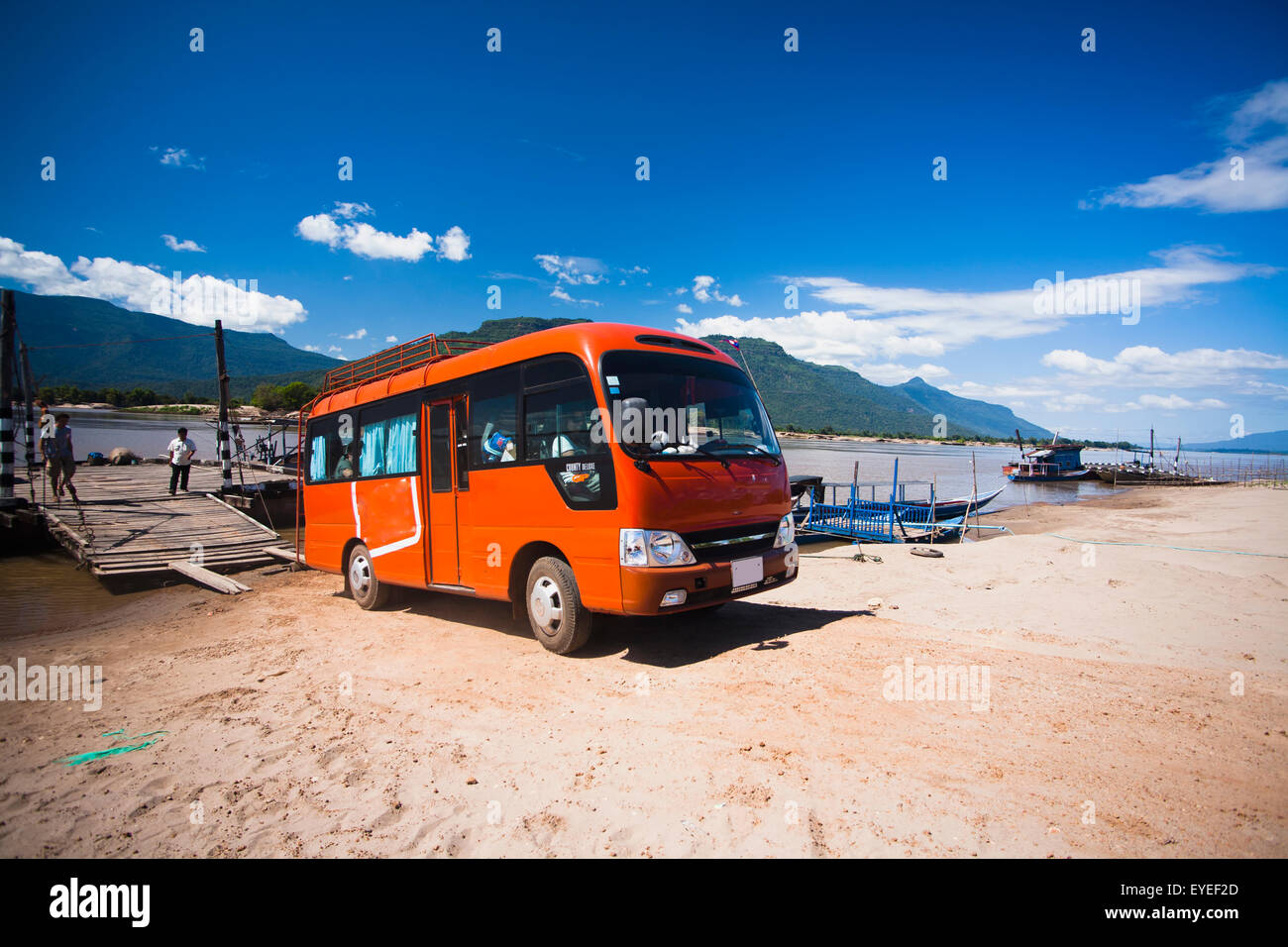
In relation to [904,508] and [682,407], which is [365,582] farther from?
[904,508]

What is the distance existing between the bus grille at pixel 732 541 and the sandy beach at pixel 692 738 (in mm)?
942

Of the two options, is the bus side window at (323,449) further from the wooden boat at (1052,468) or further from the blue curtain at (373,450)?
the wooden boat at (1052,468)

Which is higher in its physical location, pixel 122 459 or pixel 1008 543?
pixel 122 459

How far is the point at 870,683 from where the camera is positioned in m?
4.53

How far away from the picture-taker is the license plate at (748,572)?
17.2 feet

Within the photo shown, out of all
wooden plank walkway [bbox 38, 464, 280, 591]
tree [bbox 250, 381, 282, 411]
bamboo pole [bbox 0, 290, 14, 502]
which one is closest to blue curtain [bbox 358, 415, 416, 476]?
wooden plank walkway [bbox 38, 464, 280, 591]

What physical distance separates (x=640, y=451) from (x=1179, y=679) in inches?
177

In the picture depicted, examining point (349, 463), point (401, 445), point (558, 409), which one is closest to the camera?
point (558, 409)

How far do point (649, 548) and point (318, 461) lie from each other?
291 inches

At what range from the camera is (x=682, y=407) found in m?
5.49

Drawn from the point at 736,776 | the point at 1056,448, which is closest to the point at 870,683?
the point at 736,776

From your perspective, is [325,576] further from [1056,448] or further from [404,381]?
[1056,448]
